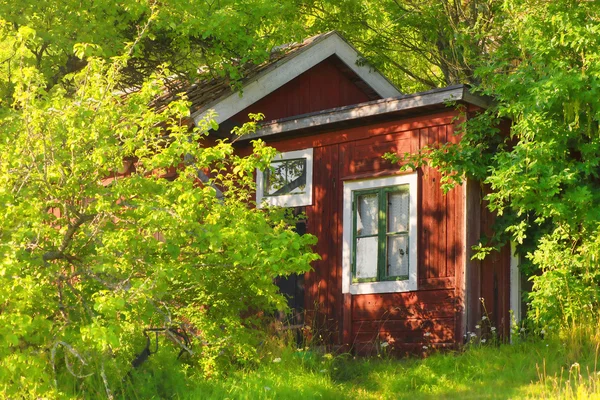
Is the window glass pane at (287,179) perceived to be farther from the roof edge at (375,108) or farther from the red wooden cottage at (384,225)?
the roof edge at (375,108)

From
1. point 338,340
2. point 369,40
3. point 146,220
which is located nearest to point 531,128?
point 338,340

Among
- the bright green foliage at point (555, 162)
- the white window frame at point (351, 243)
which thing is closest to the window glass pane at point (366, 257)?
the white window frame at point (351, 243)

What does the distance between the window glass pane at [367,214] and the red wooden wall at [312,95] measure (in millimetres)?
3137

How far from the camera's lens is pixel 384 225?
12.9 m

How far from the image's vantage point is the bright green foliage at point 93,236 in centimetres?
841

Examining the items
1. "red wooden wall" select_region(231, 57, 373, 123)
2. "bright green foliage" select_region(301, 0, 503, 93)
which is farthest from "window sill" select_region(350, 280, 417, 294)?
"bright green foliage" select_region(301, 0, 503, 93)

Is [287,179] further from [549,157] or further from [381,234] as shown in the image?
[549,157]

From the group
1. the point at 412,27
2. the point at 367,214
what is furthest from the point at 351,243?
the point at 412,27

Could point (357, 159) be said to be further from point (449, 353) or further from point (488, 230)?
point (449, 353)

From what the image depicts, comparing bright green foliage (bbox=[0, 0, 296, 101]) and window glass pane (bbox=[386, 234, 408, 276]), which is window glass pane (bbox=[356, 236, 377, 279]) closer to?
window glass pane (bbox=[386, 234, 408, 276])

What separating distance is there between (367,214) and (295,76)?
3935 millimetres

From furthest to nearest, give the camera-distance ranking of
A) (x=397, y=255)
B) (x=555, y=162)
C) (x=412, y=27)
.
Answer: (x=412, y=27) < (x=397, y=255) < (x=555, y=162)

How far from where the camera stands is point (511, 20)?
14.3m

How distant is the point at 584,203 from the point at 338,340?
13.2ft
